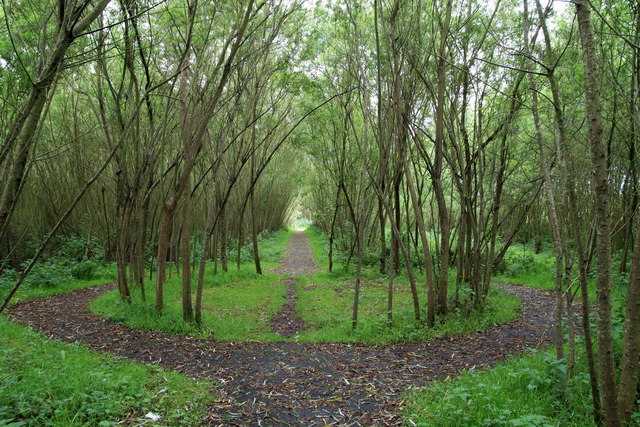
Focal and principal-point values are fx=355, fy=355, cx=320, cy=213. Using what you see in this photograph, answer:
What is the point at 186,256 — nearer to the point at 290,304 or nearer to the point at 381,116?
the point at 290,304

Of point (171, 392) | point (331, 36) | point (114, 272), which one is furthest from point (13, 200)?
point (114, 272)

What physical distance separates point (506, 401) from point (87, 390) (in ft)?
12.7

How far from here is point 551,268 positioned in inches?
463

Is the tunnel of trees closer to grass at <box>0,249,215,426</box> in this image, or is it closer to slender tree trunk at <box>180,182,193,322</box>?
slender tree trunk at <box>180,182,193,322</box>

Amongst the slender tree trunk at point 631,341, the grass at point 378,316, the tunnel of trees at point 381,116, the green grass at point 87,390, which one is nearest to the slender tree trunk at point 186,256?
the tunnel of trees at point 381,116

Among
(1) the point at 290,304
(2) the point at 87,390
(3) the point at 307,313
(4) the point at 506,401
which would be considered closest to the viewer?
(4) the point at 506,401

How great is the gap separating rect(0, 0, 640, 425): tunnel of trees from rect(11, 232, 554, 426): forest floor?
0.88 meters

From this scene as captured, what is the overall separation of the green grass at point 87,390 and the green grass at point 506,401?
2.24m

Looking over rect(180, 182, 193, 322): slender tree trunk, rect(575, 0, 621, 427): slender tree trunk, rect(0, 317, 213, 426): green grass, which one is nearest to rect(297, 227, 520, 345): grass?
rect(180, 182, 193, 322): slender tree trunk

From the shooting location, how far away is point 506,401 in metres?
3.22

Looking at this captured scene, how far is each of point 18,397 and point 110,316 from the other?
393cm

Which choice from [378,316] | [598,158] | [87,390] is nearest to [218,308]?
[378,316]

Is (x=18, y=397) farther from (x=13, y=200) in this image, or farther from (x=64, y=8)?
(x=64, y=8)

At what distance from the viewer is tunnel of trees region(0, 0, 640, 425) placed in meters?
2.68
